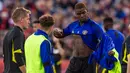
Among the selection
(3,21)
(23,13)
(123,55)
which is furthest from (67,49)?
(23,13)

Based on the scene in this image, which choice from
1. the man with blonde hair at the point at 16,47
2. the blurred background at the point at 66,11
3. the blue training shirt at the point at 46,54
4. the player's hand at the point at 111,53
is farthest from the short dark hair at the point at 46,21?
the blurred background at the point at 66,11

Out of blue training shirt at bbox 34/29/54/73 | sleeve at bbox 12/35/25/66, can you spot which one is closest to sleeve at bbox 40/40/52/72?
blue training shirt at bbox 34/29/54/73

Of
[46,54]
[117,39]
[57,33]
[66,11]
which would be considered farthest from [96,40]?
[66,11]

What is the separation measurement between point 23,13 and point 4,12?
35.9 feet

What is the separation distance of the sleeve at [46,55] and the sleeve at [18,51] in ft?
1.98

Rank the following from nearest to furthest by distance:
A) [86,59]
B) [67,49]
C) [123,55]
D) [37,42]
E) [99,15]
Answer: [37,42] < [86,59] < [123,55] < [67,49] < [99,15]

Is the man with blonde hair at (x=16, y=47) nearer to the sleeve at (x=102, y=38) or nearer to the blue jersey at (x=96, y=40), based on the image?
the blue jersey at (x=96, y=40)

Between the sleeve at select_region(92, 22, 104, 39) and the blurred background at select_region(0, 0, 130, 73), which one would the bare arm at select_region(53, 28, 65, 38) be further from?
the blurred background at select_region(0, 0, 130, 73)

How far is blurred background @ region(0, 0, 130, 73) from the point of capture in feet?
73.4

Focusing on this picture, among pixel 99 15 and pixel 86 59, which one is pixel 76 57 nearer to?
pixel 86 59

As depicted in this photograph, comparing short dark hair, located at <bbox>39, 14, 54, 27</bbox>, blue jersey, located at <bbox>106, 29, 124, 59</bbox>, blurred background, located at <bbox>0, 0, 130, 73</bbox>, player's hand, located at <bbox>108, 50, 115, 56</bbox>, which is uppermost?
blurred background, located at <bbox>0, 0, 130, 73</bbox>

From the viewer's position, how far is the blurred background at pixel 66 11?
2238 cm

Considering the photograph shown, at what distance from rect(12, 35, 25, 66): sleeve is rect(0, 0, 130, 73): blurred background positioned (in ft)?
31.9

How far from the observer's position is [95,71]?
12.6 m
